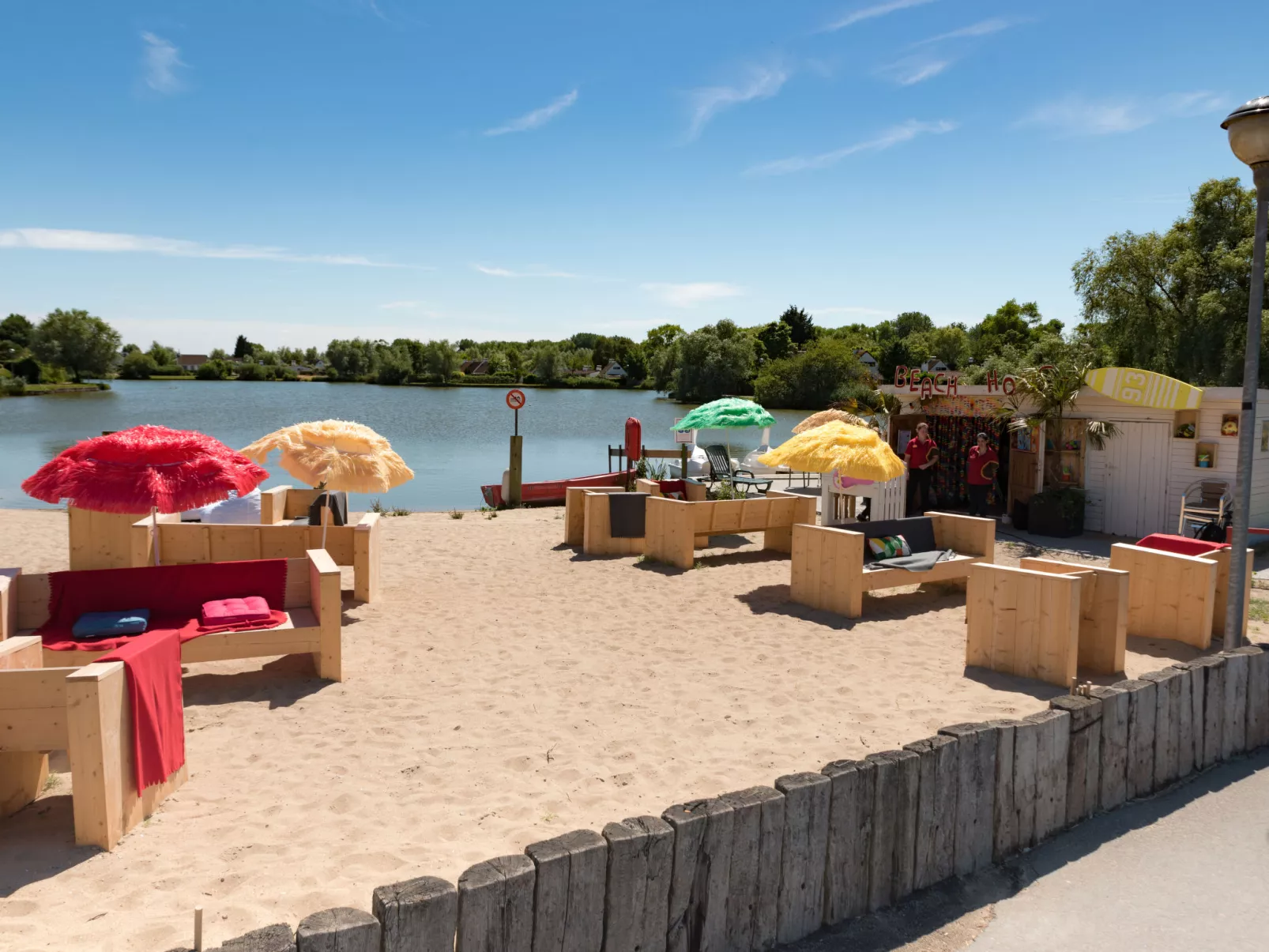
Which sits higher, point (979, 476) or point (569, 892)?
point (979, 476)

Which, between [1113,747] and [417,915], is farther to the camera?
[1113,747]

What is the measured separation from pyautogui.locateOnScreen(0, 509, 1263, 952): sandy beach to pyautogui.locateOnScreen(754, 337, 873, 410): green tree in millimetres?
64194

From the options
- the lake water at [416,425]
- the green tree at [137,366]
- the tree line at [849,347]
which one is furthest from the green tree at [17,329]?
the lake water at [416,425]

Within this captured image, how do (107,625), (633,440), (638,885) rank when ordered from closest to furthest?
1. (638,885)
2. (107,625)
3. (633,440)

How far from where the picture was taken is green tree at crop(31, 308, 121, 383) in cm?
9488

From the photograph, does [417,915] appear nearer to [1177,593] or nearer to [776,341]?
[1177,593]

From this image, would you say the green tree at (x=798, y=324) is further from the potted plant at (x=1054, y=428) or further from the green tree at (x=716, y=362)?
the potted plant at (x=1054, y=428)

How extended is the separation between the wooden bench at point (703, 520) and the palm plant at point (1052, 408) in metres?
4.82

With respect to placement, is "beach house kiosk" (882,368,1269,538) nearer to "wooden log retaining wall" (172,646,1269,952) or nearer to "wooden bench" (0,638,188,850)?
"wooden log retaining wall" (172,646,1269,952)

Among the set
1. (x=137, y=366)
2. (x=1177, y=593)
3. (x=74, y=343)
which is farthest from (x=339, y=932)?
(x=137, y=366)

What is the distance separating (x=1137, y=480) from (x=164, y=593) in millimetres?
12336

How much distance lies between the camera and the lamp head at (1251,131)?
516cm

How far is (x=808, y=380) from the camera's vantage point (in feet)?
237

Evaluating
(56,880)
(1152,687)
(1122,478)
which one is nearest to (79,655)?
(56,880)
